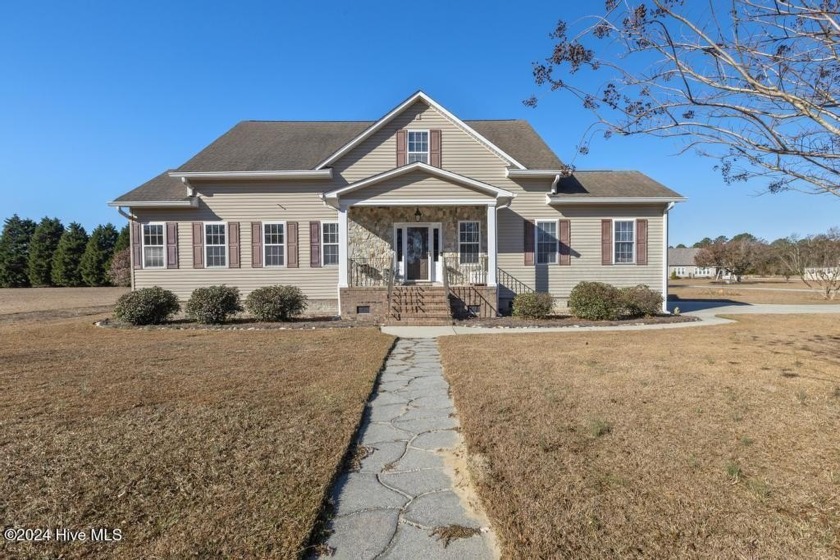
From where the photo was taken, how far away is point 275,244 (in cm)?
1498

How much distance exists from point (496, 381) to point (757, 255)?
59.1 m

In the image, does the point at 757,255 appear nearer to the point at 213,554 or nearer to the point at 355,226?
the point at 355,226

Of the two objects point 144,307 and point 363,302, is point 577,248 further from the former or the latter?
point 144,307

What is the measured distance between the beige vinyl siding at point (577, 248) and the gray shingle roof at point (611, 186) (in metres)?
0.48

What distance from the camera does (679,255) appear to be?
87.6m

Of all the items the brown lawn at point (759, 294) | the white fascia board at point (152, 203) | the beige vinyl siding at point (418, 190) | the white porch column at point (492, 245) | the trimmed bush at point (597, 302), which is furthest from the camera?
the brown lawn at point (759, 294)

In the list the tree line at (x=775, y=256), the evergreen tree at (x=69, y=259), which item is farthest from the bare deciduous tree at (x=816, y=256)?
the evergreen tree at (x=69, y=259)

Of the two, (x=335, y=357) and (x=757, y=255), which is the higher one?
Result: (x=757, y=255)

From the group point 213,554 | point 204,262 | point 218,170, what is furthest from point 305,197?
point 213,554

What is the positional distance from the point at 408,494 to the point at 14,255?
56.5m

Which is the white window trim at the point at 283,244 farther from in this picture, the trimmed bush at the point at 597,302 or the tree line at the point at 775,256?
the tree line at the point at 775,256

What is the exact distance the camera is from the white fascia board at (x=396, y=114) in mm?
14664

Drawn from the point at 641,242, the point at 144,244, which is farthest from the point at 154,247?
the point at 641,242

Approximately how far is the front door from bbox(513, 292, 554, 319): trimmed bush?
3.36m
